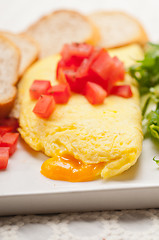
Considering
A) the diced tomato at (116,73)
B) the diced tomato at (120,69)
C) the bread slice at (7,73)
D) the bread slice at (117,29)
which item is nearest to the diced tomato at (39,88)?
the bread slice at (7,73)

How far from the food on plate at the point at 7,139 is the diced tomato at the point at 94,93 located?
2.60 feet

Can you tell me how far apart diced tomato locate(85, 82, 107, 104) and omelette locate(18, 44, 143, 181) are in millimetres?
48

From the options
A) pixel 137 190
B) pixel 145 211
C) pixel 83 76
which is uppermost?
pixel 83 76

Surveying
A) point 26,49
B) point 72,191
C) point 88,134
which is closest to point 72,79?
point 88,134

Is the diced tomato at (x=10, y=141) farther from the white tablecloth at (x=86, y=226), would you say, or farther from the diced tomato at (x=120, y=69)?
the diced tomato at (x=120, y=69)

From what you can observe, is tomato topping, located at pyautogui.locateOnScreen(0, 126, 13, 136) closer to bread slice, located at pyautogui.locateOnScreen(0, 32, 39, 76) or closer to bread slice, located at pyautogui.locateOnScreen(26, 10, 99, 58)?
bread slice, located at pyautogui.locateOnScreen(0, 32, 39, 76)

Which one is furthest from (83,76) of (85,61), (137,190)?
(137,190)

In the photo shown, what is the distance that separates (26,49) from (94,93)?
65.7 inches

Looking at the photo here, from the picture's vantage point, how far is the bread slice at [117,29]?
503 centimetres

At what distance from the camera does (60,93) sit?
3.34 metres

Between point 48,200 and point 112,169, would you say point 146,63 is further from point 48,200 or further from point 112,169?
point 48,200

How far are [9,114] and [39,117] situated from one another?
0.58m

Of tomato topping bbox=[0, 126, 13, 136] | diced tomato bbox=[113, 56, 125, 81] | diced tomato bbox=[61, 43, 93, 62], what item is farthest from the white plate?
diced tomato bbox=[61, 43, 93, 62]

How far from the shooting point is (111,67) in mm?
3582
